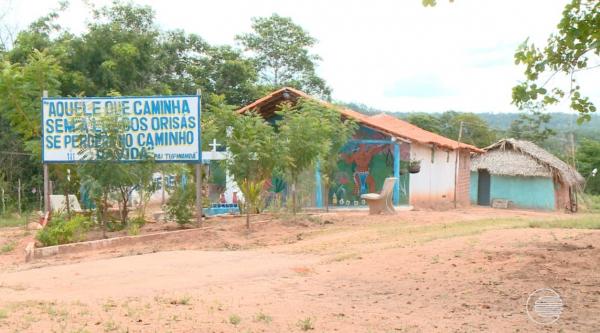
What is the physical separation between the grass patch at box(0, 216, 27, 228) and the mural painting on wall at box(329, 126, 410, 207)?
1004cm

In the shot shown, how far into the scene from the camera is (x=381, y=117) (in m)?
29.6

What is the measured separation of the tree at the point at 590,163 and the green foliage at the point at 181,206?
107 feet

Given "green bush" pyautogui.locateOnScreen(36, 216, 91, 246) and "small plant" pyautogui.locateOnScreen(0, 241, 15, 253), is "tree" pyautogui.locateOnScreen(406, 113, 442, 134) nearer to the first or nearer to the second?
"green bush" pyautogui.locateOnScreen(36, 216, 91, 246)

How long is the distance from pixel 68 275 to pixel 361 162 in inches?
588

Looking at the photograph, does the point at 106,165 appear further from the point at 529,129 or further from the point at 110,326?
the point at 529,129

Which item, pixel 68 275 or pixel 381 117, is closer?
pixel 68 275

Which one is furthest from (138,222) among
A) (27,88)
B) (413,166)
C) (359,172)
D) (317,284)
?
(413,166)

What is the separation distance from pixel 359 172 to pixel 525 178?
40.7 ft

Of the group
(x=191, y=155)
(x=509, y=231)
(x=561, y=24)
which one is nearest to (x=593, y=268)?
(x=561, y=24)

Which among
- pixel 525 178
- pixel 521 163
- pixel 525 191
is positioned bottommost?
pixel 525 191

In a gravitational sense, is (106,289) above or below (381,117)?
below

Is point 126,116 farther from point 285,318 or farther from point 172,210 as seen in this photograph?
point 285,318

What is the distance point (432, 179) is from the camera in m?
25.6

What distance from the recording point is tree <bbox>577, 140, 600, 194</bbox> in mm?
40816
